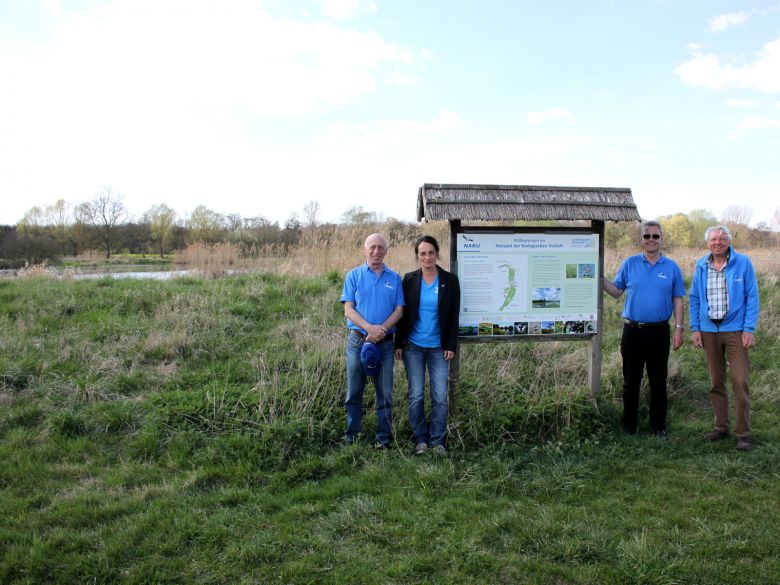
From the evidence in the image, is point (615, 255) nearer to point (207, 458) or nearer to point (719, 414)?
point (719, 414)

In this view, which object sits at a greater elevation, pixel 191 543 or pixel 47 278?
pixel 47 278

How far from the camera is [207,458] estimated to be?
4.65 metres

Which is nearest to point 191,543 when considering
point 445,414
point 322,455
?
point 322,455

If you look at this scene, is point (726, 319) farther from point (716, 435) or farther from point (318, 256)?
point (318, 256)

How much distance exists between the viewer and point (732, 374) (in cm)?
514

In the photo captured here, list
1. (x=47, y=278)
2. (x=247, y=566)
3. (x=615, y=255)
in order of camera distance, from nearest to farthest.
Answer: (x=247, y=566) → (x=47, y=278) → (x=615, y=255)

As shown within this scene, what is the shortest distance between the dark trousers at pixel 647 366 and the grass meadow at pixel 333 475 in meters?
0.20

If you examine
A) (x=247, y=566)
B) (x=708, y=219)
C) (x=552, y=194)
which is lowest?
(x=247, y=566)

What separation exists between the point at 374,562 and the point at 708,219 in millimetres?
37580

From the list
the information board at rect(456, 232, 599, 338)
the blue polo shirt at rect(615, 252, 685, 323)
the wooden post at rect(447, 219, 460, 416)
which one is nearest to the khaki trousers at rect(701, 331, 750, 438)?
the blue polo shirt at rect(615, 252, 685, 323)

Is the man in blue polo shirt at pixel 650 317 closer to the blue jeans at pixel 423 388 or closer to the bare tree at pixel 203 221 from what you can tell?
the blue jeans at pixel 423 388

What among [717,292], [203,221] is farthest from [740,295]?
[203,221]

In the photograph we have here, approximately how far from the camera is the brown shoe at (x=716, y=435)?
17.2ft

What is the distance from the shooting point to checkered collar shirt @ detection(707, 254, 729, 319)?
5109 mm
